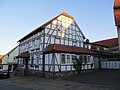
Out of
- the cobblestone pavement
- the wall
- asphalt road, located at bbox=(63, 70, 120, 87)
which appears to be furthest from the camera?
the wall

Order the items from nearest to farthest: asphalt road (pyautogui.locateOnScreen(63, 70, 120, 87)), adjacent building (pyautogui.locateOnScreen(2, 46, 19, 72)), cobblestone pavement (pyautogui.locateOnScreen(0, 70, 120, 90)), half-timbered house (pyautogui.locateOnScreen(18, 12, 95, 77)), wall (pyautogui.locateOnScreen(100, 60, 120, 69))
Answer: cobblestone pavement (pyautogui.locateOnScreen(0, 70, 120, 90))
asphalt road (pyautogui.locateOnScreen(63, 70, 120, 87))
half-timbered house (pyautogui.locateOnScreen(18, 12, 95, 77))
wall (pyautogui.locateOnScreen(100, 60, 120, 69))
adjacent building (pyautogui.locateOnScreen(2, 46, 19, 72))

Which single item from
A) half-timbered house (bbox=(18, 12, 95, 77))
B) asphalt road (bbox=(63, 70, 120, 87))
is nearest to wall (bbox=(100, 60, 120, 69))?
half-timbered house (bbox=(18, 12, 95, 77))

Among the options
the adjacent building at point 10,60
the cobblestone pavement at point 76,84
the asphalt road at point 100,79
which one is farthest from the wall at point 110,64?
the adjacent building at point 10,60

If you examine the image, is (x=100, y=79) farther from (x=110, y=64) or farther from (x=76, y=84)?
(x=110, y=64)

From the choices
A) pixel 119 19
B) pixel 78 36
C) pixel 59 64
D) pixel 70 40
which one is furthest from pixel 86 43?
pixel 119 19

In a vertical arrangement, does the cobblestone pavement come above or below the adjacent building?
below

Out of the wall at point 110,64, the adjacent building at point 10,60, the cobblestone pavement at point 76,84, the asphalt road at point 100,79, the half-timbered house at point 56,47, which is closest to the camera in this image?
the cobblestone pavement at point 76,84

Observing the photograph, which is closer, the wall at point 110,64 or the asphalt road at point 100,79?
the asphalt road at point 100,79

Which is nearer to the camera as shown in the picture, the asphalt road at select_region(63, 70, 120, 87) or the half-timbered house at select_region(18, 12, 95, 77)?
the asphalt road at select_region(63, 70, 120, 87)

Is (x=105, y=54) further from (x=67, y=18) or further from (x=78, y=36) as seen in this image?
(x=67, y=18)

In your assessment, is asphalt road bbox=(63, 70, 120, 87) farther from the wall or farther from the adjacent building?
the adjacent building

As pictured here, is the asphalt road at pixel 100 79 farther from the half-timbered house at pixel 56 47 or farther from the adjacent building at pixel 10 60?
the adjacent building at pixel 10 60

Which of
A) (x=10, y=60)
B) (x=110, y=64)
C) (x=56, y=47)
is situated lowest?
(x=110, y=64)

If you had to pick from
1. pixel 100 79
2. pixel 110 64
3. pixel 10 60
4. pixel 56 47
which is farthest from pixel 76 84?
pixel 10 60
